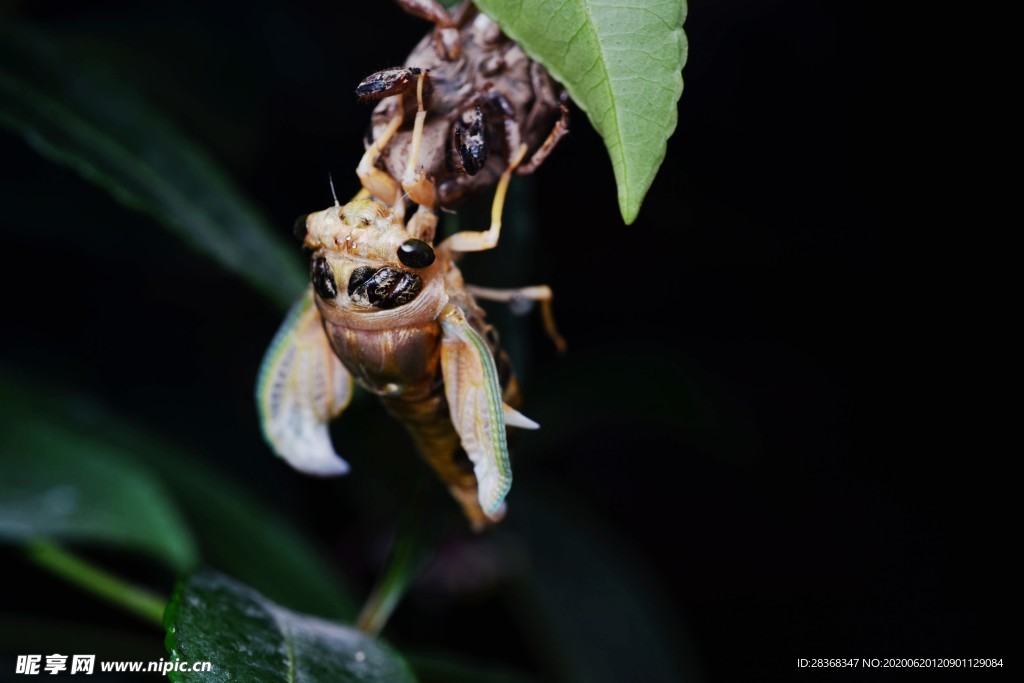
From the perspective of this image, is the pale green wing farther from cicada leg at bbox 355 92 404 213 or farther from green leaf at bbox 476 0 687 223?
green leaf at bbox 476 0 687 223

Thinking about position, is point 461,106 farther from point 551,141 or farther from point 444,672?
point 444,672

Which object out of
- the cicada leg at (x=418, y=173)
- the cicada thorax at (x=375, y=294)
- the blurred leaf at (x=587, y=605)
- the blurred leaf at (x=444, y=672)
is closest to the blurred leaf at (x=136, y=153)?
the cicada thorax at (x=375, y=294)

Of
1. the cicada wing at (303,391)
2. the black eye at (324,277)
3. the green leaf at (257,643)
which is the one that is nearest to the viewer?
the green leaf at (257,643)

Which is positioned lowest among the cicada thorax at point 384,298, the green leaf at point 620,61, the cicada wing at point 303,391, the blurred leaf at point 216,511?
the blurred leaf at point 216,511

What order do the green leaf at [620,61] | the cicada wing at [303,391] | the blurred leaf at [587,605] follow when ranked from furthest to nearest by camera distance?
the blurred leaf at [587,605], the cicada wing at [303,391], the green leaf at [620,61]

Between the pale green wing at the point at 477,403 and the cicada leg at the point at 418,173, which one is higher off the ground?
the cicada leg at the point at 418,173

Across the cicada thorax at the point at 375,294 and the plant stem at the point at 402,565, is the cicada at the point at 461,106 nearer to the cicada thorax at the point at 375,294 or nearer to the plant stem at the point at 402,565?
the cicada thorax at the point at 375,294

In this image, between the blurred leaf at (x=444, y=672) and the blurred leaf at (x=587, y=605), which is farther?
the blurred leaf at (x=587, y=605)
